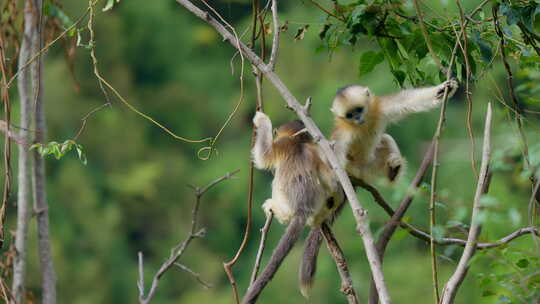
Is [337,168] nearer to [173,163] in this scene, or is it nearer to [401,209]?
[401,209]

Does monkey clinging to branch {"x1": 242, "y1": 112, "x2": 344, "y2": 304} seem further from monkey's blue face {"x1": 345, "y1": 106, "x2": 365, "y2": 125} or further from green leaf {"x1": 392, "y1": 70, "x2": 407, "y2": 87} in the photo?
green leaf {"x1": 392, "y1": 70, "x2": 407, "y2": 87}

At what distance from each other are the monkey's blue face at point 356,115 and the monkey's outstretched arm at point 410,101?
0.38ft

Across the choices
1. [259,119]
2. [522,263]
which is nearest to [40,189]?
[259,119]

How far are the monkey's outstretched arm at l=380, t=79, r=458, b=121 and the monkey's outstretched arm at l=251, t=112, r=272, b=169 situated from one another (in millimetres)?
561

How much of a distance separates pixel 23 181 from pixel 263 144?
1038mm

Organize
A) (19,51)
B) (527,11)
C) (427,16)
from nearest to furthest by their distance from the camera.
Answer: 1. (527,11)
2. (427,16)
3. (19,51)

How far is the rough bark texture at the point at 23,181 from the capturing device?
3.15 m

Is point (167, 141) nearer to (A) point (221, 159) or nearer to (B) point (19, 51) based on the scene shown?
(A) point (221, 159)

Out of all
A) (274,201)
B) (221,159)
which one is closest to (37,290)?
(221,159)

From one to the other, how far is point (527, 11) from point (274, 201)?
1.71 metres

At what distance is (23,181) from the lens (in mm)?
3217

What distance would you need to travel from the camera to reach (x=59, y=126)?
2469cm

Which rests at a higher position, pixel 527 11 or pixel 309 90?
pixel 309 90

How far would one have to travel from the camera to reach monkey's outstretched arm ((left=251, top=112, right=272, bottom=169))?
11.6 ft
